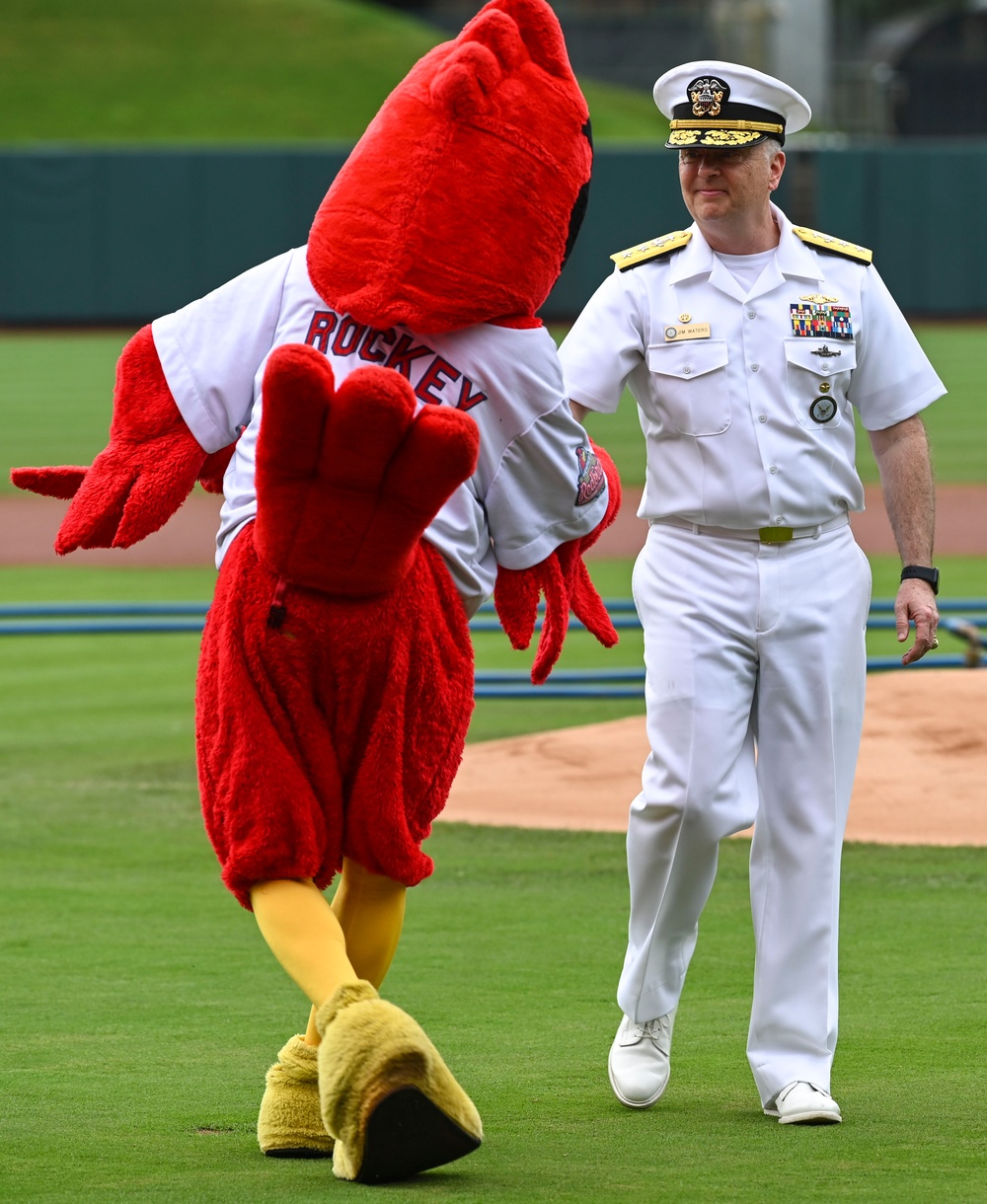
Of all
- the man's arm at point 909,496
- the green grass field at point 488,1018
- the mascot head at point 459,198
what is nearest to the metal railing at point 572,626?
the green grass field at point 488,1018

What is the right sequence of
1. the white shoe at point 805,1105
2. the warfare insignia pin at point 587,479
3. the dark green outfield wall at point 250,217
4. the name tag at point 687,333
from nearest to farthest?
1. the warfare insignia pin at point 587,479
2. the white shoe at point 805,1105
3. the name tag at point 687,333
4. the dark green outfield wall at point 250,217

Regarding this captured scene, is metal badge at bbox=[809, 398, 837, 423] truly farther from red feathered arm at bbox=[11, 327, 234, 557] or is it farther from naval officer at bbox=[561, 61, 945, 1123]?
red feathered arm at bbox=[11, 327, 234, 557]

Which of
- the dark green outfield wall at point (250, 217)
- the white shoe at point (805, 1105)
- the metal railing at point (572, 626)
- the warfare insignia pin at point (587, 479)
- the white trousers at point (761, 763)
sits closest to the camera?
the warfare insignia pin at point (587, 479)

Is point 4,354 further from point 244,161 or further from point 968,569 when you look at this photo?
point 968,569

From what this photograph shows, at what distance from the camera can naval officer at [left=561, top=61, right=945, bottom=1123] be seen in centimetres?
385

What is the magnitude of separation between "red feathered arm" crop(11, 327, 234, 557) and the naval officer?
90 centimetres

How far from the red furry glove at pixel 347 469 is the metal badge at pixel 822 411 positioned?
1117 mm

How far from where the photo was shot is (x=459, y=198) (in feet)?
10.6

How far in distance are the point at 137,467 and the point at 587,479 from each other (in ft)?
2.52

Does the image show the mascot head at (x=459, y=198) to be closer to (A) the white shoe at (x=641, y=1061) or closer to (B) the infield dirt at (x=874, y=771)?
(A) the white shoe at (x=641, y=1061)

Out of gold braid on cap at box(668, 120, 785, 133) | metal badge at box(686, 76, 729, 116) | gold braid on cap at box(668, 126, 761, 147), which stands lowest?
gold braid on cap at box(668, 126, 761, 147)

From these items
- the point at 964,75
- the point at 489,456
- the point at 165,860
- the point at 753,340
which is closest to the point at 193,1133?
the point at 489,456

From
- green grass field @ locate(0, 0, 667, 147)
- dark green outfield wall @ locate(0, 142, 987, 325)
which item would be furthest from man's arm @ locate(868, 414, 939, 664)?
green grass field @ locate(0, 0, 667, 147)

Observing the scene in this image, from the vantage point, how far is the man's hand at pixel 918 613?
155 inches
